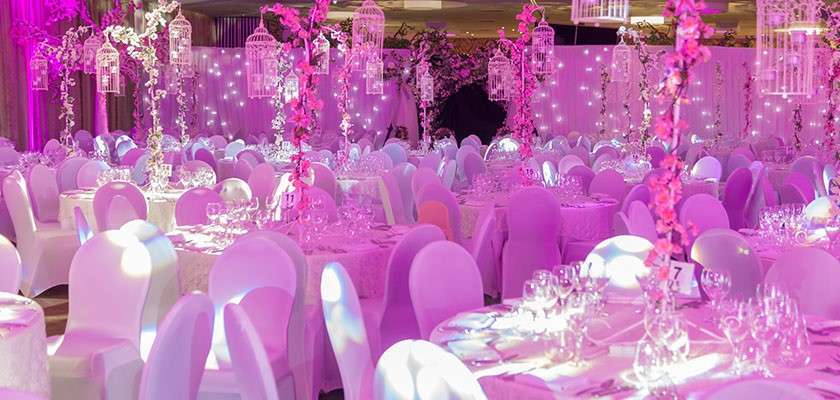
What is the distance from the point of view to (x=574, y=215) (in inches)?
291

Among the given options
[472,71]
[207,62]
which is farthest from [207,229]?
[207,62]

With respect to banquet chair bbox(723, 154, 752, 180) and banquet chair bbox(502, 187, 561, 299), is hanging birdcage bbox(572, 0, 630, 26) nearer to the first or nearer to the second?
banquet chair bbox(502, 187, 561, 299)

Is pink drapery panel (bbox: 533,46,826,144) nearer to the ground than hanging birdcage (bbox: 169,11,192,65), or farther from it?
nearer to the ground

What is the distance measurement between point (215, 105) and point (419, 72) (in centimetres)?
600

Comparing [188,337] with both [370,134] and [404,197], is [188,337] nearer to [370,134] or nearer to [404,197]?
[404,197]

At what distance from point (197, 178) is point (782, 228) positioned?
4.64m

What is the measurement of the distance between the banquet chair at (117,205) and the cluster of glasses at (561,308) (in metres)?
3.50

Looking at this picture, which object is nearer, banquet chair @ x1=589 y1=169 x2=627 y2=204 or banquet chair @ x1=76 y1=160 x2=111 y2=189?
banquet chair @ x1=589 y1=169 x2=627 y2=204

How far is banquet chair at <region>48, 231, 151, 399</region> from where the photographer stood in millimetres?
4469

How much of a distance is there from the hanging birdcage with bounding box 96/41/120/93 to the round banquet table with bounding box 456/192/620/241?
439 centimetres

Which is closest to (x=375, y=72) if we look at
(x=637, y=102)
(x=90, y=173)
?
(x=90, y=173)

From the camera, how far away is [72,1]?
14477 mm

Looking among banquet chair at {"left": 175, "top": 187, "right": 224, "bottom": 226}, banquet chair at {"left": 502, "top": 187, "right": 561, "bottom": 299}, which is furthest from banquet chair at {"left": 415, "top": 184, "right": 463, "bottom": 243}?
banquet chair at {"left": 175, "top": 187, "right": 224, "bottom": 226}

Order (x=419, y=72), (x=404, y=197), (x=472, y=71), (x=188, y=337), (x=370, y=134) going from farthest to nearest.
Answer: (x=370, y=134) → (x=472, y=71) → (x=419, y=72) → (x=404, y=197) → (x=188, y=337)
